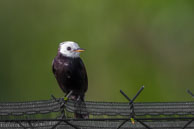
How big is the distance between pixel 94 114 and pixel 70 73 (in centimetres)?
245

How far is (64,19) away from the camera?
11.3 meters

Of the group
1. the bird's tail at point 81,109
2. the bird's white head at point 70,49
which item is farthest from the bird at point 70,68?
the bird's tail at point 81,109

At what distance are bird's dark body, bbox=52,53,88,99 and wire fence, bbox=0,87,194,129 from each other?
→ 231 centimetres

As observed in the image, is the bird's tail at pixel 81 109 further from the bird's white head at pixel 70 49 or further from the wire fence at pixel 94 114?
the bird's white head at pixel 70 49

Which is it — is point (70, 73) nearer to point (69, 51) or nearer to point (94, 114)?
point (69, 51)

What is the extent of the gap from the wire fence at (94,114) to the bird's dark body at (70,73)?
2.31 meters

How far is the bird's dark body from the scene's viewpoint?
547cm

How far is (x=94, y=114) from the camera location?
10.1ft

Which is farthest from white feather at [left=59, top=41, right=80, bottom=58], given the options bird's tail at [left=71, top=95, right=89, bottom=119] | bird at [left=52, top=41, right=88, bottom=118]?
bird's tail at [left=71, top=95, right=89, bottom=119]

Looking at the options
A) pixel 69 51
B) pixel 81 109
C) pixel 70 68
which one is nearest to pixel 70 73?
pixel 70 68

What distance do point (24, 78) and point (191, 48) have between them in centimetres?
338

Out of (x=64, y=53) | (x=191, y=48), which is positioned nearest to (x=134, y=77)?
(x=191, y=48)

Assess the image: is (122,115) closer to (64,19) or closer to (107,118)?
(107,118)

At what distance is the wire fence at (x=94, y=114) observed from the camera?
3018 mm
